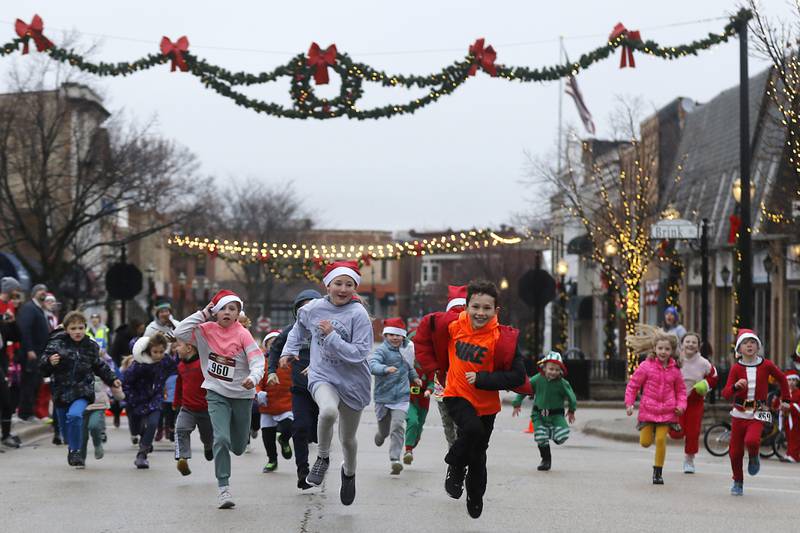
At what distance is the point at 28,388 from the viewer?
67.7 ft

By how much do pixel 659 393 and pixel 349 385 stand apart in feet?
15.0

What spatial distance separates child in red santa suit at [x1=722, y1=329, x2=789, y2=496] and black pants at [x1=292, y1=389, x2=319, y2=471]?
13.3ft

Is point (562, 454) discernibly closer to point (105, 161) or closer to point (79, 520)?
point (79, 520)

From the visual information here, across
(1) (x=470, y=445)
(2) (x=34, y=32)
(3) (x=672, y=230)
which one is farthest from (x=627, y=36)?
(1) (x=470, y=445)

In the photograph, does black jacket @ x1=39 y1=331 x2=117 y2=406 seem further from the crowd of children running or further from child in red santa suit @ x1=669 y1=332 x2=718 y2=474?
child in red santa suit @ x1=669 y1=332 x2=718 y2=474

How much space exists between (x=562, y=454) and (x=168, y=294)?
225 ft

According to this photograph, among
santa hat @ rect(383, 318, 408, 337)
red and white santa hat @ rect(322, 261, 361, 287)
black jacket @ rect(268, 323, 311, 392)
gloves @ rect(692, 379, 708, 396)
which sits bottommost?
gloves @ rect(692, 379, 708, 396)

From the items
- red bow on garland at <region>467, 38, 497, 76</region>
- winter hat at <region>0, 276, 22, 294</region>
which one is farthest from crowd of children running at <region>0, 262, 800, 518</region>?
red bow on garland at <region>467, 38, 497, 76</region>

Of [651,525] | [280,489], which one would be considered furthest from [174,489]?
[651,525]

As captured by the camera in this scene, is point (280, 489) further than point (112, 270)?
No

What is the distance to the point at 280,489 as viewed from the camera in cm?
1261

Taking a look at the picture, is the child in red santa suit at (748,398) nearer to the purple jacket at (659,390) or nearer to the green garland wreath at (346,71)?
the purple jacket at (659,390)

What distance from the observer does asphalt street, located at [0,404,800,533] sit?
1046 centimetres

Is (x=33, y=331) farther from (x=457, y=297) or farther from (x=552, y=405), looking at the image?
(x=457, y=297)
